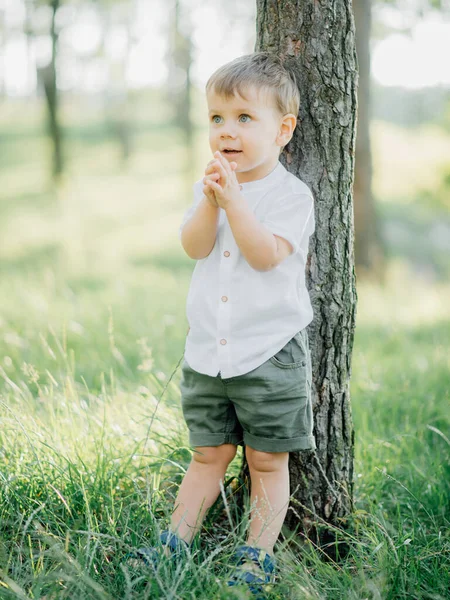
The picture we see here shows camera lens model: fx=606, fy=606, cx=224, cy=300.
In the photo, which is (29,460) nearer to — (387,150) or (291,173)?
(291,173)

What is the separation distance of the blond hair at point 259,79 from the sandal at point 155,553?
1486 mm

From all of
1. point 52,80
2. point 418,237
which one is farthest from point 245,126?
point 418,237

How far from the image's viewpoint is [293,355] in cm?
209

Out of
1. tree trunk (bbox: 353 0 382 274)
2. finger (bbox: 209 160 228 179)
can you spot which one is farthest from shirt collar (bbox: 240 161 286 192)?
tree trunk (bbox: 353 0 382 274)

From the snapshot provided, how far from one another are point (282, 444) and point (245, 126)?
3.57ft

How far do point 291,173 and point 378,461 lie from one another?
1.40 meters

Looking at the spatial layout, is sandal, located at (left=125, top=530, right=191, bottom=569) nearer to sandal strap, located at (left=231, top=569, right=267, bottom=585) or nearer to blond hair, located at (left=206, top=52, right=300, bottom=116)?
sandal strap, located at (left=231, top=569, right=267, bottom=585)

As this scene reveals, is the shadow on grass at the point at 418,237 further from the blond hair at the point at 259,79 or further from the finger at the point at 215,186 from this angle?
the finger at the point at 215,186

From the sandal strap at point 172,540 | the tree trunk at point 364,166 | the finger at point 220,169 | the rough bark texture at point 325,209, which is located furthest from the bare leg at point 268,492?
the tree trunk at point 364,166

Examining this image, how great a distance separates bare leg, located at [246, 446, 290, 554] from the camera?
2107 millimetres

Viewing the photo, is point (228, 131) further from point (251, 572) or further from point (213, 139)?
point (251, 572)

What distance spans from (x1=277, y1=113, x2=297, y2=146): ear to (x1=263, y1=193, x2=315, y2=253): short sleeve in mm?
219

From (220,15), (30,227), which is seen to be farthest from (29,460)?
(220,15)

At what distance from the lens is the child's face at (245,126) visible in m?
2.01
